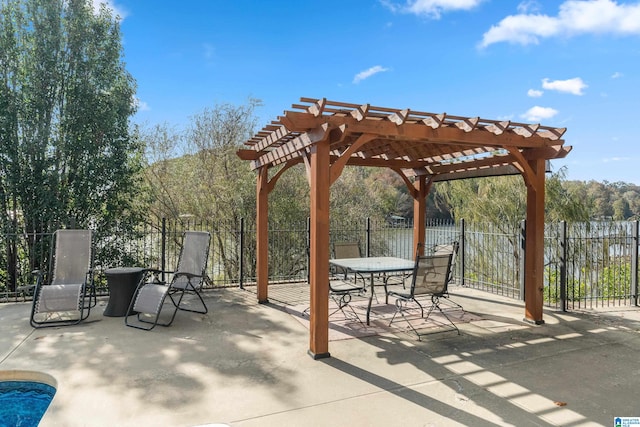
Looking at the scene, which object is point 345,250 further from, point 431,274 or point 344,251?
point 431,274

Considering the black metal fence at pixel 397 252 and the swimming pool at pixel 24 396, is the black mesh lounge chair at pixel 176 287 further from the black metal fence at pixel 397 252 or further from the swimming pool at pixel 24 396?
the swimming pool at pixel 24 396

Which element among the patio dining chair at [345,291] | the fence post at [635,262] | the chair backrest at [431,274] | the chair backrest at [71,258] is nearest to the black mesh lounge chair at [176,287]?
the chair backrest at [71,258]

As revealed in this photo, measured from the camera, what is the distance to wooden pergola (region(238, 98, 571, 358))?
3.77 metres

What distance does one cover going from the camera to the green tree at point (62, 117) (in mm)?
7043

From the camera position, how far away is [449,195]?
495 inches

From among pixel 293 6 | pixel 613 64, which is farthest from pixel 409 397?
pixel 613 64

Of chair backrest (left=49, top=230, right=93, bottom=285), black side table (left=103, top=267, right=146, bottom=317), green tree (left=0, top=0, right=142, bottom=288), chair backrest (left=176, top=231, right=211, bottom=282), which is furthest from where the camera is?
green tree (left=0, top=0, right=142, bottom=288)

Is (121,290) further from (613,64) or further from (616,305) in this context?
(613,64)

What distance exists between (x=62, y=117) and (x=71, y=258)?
361cm

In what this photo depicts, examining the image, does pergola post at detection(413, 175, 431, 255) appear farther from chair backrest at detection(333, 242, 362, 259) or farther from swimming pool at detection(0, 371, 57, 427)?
swimming pool at detection(0, 371, 57, 427)

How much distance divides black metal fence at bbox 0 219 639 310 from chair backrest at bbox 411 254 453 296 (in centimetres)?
204

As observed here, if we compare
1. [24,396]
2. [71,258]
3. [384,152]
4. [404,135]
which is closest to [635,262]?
[384,152]

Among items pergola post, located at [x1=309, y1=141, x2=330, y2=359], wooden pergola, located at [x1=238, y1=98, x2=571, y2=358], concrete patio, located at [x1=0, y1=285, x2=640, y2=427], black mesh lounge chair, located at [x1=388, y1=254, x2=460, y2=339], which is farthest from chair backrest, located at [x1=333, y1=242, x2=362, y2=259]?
pergola post, located at [x1=309, y1=141, x2=330, y2=359]

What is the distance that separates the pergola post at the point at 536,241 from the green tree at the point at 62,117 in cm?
734
